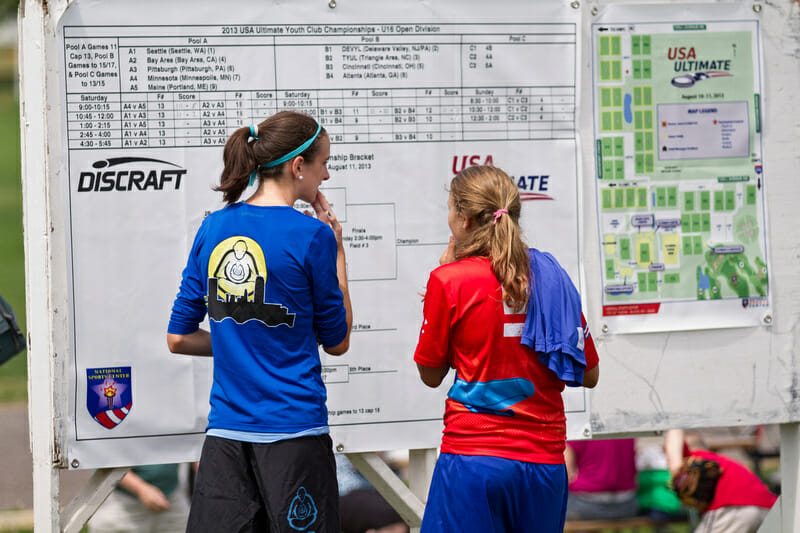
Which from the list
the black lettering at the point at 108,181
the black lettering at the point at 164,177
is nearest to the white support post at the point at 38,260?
the black lettering at the point at 108,181

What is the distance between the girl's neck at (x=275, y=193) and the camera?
2.86 metres

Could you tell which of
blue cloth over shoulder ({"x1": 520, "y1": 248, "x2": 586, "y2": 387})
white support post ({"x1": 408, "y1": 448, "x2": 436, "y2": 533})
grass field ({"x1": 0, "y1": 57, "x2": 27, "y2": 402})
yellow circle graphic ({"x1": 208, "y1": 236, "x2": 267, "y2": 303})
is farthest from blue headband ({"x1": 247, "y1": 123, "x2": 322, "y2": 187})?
grass field ({"x1": 0, "y1": 57, "x2": 27, "y2": 402})

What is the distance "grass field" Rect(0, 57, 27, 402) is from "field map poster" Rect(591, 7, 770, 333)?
366 inches

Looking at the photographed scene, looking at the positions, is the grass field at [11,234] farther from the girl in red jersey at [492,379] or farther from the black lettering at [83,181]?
the girl in red jersey at [492,379]

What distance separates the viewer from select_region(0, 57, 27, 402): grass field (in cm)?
1274

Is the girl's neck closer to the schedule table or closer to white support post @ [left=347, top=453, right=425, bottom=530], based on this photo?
the schedule table

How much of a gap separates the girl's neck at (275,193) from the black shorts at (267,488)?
0.74m

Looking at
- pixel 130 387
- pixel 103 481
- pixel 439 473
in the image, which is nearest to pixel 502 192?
pixel 439 473

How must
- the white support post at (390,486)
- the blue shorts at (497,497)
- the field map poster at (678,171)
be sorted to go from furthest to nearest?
the field map poster at (678,171), the white support post at (390,486), the blue shorts at (497,497)

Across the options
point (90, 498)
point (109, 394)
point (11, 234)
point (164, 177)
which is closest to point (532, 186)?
point (164, 177)

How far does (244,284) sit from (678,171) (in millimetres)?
2151

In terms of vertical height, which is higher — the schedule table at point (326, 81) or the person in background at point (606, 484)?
the schedule table at point (326, 81)

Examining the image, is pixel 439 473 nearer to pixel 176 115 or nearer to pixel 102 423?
pixel 102 423

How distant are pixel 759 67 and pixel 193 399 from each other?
283 cm
